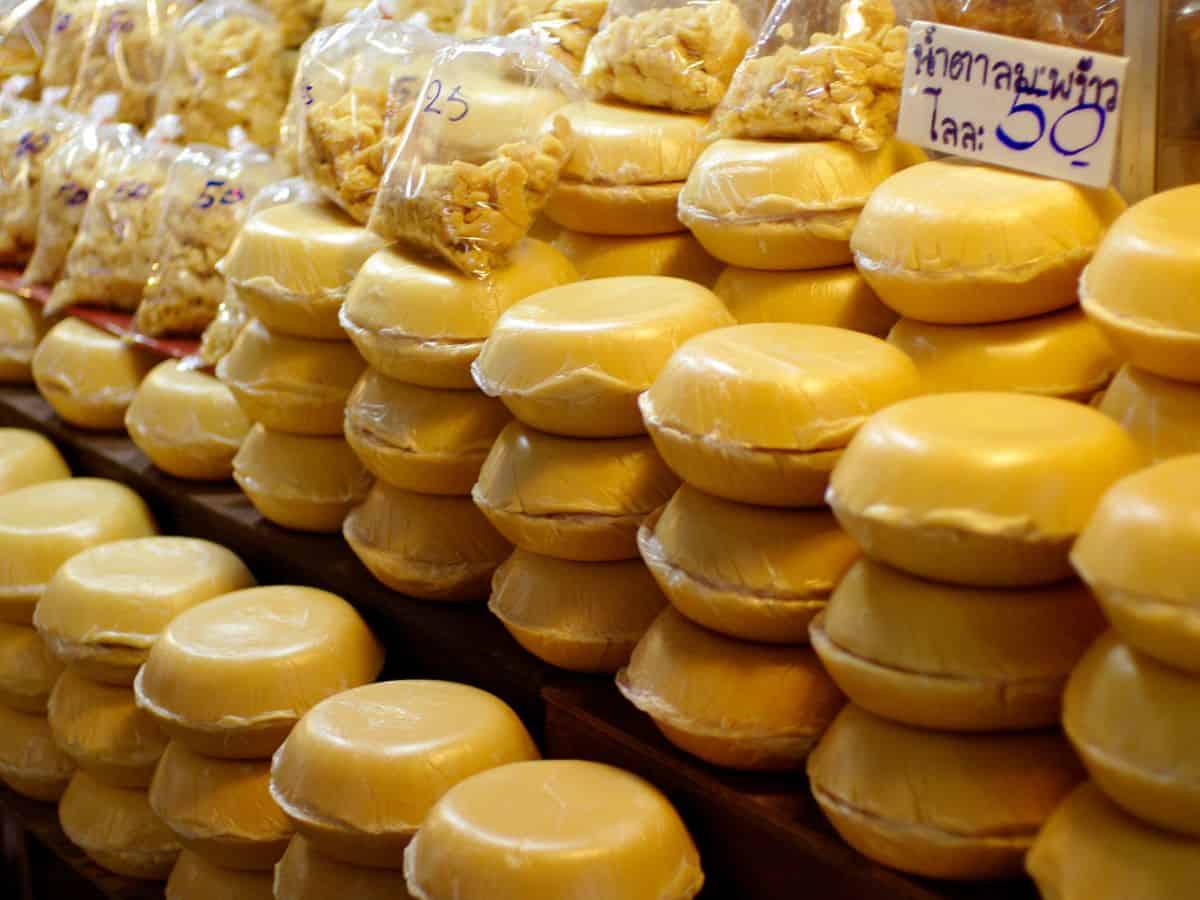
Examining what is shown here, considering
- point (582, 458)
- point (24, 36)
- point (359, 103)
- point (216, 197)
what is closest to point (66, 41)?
point (24, 36)

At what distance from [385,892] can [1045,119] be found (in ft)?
3.53

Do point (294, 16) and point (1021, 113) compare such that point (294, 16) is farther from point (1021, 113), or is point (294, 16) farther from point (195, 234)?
point (1021, 113)

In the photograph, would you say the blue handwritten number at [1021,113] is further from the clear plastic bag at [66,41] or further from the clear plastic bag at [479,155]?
the clear plastic bag at [66,41]

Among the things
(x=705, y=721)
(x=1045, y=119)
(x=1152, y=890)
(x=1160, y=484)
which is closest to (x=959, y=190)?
(x=1045, y=119)

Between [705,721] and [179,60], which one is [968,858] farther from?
[179,60]

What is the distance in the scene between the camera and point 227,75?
2869 mm

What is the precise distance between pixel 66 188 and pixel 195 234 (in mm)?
532

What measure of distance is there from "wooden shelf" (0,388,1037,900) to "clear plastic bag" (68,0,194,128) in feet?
3.13

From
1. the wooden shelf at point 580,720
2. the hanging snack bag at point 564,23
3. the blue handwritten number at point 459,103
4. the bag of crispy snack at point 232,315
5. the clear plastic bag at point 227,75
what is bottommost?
the wooden shelf at point 580,720

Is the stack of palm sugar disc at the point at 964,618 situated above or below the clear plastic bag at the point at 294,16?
below

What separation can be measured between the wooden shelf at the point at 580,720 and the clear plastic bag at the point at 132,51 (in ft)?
3.13

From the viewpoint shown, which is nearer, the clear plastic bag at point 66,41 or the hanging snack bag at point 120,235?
the hanging snack bag at point 120,235

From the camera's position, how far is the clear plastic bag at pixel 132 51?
10.2 ft

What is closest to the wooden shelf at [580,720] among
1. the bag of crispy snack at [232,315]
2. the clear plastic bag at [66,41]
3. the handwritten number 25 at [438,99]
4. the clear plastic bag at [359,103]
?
the bag of crispy snack at [232,315]
